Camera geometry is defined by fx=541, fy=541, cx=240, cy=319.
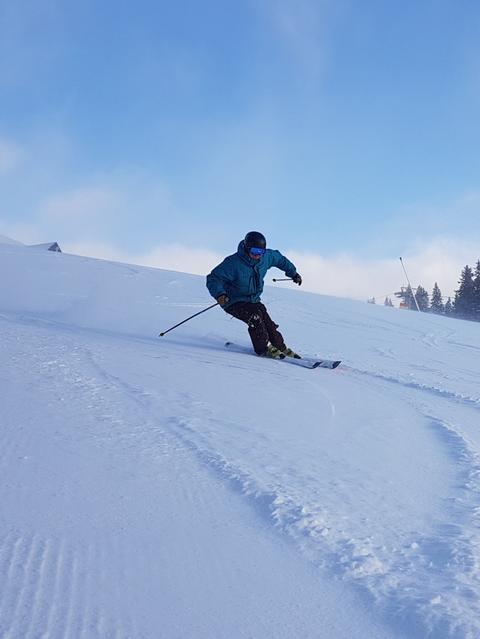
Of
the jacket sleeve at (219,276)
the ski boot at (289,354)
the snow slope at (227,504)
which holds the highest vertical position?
the jacket sleeve at (219,276)

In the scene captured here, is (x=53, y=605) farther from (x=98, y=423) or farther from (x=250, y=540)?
(x=98, y=423)

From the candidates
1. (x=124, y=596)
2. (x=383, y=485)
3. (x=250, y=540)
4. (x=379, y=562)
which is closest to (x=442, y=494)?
(x=383, y=485)

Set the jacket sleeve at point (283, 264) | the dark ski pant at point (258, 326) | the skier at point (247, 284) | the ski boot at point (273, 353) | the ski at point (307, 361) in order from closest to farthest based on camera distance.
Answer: the ski at point (307, 361)
the ski boot at point (273, 353)
the dark ski pant at point (258, 326)
the skier at point (247, 284)
the jacket sleeve at point (283, 264)

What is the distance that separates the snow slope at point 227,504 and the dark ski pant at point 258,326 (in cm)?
172

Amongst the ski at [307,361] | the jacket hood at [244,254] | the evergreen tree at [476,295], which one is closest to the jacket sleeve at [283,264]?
the jacket hood at [244,254]

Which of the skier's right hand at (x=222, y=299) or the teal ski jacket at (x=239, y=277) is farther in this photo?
the teal ski jacket at (x=239, y=277)

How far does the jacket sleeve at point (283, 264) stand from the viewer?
7357 mm

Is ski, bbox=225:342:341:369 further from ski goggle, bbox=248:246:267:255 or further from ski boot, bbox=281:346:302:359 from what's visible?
ski goggle, bbox=248:246:267:255

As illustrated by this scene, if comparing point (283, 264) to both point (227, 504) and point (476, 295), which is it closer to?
point (227, 504)

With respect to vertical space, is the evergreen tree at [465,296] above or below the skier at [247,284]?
above

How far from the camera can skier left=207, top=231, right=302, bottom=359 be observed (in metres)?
6.62

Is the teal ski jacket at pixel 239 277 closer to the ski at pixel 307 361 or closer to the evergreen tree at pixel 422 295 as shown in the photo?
the ski at pixel 307 361

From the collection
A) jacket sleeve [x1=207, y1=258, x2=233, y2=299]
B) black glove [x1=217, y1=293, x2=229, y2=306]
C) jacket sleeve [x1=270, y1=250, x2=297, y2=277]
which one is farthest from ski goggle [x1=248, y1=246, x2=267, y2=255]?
black glove [x1=217, y1=293, x2=229, y2=306]

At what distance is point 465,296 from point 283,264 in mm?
48194
